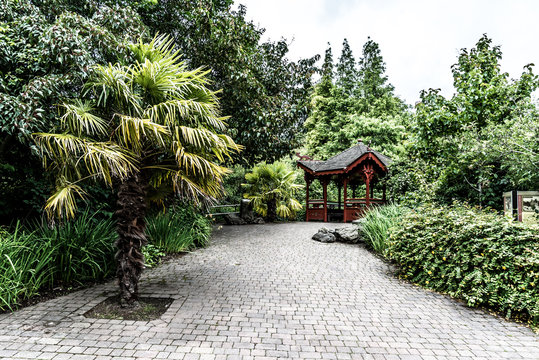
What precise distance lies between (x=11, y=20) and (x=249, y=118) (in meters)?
5.30

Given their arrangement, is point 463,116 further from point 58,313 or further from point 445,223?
point 58,313

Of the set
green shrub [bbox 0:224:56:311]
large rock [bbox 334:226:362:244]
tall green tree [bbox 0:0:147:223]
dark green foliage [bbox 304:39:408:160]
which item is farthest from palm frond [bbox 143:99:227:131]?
dark green foliage [bbox 304:39:408:160]

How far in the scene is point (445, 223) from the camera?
5.31m

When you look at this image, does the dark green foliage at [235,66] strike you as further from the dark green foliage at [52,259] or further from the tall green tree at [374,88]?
the tall green tree at [374,88]

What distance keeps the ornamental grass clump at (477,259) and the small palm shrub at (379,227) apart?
1416 mm

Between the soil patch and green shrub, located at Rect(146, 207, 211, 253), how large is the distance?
8.08 feet

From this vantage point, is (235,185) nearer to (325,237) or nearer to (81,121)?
(325,237)

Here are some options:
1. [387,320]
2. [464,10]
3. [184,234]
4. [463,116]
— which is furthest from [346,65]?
[387,320]

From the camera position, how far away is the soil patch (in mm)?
3725

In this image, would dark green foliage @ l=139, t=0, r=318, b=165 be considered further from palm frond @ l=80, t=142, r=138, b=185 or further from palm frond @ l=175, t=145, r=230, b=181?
palm frond @ l=80, t=142, r=138, b=185

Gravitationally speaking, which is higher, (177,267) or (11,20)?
Result: (11,20)

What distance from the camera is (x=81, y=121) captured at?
357 centimetres

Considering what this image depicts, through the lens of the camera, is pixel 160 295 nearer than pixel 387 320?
No

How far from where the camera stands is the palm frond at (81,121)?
362 centimetres
